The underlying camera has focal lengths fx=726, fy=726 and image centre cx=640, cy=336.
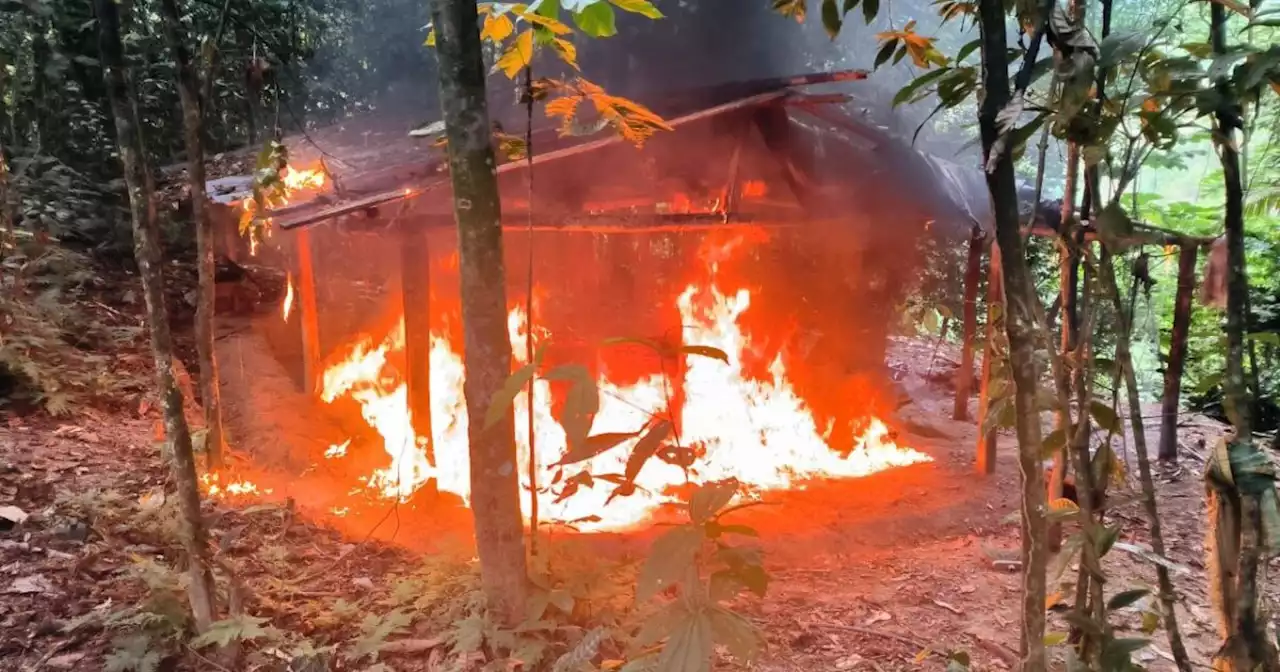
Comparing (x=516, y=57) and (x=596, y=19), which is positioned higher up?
(x=516, y=57)

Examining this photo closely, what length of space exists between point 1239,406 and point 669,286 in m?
7.22

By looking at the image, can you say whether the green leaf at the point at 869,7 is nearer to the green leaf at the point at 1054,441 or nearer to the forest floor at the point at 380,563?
the green leaf at the point at 1054,441

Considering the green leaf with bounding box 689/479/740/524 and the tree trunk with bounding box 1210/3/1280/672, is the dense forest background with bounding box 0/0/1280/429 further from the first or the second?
the tree trunk with bounding box 1210/3/1280/672

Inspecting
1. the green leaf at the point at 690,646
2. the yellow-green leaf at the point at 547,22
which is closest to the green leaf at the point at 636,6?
the yellow-green leaf at the point at 547,22

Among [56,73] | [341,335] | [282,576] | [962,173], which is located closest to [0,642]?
[282,576]

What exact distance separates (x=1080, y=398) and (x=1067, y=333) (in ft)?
1.56

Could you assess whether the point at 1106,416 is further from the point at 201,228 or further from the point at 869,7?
the point at 201,228

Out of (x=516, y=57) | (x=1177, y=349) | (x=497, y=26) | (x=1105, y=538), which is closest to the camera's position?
(x=1105, y=538)

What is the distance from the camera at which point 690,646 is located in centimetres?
244

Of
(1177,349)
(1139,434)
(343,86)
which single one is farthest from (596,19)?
(343,86)

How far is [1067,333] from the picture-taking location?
2.62 m

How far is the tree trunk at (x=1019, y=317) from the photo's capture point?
1829 millimetres

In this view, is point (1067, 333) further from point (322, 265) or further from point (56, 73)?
point (56, 73)

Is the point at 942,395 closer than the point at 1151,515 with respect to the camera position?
No
